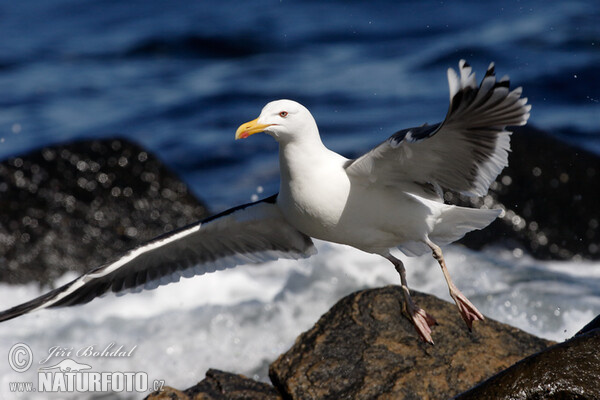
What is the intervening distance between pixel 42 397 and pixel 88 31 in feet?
50.4

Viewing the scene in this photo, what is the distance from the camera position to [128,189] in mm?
10164

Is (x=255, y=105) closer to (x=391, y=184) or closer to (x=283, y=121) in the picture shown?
(x=391, y=184)

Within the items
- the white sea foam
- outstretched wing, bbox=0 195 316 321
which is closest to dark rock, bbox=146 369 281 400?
outstretched wing, bbox=0 195 316 321

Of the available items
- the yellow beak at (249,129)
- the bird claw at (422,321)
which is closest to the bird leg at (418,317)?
the bird claw at (422,321)

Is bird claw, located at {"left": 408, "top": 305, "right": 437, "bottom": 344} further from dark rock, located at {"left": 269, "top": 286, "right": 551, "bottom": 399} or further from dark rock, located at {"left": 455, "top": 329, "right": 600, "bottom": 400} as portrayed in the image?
dark rock, located at {"left": 455, "top": 329, "right": 600, "bottom": 400}

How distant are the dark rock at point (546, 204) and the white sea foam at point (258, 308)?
0.22 metres

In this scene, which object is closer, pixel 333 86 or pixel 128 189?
pixel 128 189

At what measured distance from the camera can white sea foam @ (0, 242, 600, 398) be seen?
822 cm

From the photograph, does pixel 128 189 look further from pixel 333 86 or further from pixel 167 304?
pixel 333 86

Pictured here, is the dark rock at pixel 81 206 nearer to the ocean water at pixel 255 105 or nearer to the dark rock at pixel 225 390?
the ocean water at pixel 255 105

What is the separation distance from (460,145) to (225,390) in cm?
212

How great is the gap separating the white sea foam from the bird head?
3139 mm

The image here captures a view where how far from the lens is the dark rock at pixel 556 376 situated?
4.14 m

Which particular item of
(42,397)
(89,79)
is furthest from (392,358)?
(89,79)
